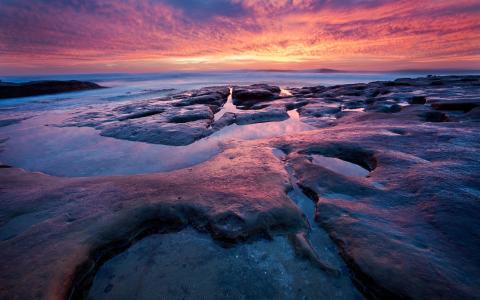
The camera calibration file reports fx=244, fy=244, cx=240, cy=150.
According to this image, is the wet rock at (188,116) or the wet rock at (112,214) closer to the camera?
the wet rock at (112,214)

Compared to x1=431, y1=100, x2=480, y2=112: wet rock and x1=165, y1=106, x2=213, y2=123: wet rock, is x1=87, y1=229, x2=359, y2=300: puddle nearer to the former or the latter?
x1=165, y1=106, x2=213, y2=123: wet rock

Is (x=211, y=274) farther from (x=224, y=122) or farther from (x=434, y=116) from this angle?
(x=434, y=116)

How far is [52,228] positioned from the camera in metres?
2.56

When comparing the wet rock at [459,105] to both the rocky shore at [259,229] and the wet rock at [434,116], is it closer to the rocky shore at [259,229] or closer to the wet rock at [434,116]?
the wet rock at [434,116]

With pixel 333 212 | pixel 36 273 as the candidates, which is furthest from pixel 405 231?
pixel 36 273

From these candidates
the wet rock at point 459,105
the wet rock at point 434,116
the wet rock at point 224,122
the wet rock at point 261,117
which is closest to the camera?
the wet rock at point 434,116

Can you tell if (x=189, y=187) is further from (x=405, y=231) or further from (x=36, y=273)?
(x=405, y=231)

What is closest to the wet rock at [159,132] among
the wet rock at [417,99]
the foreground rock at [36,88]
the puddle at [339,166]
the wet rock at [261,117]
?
the wet rock at [261,117]

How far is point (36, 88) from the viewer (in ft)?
71.1

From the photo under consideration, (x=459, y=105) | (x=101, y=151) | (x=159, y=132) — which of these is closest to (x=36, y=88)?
(x=159, y=132)

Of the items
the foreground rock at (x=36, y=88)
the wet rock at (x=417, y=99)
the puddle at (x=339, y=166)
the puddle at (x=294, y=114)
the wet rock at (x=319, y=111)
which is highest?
the foreground rock at (x=36, y=88)

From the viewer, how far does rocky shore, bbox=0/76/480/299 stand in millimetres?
1923

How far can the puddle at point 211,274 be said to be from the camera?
1.91 metres

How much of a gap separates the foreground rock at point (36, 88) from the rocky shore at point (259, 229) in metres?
21.2
